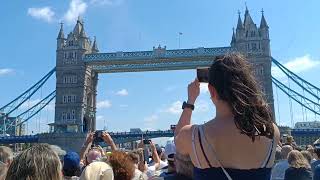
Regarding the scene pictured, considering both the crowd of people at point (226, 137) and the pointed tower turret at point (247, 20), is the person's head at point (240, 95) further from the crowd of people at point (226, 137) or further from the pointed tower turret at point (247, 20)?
the pointed tower turret at point (247, 20)

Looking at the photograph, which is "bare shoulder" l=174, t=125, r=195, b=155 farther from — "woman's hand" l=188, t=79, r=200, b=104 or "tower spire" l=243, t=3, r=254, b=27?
"tower spire" l=243, t=3, r=254, b=27

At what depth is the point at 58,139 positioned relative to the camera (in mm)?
55875

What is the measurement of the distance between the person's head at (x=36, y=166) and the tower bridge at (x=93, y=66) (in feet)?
161

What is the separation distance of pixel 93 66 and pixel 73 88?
3989mm

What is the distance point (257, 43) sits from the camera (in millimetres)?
57719

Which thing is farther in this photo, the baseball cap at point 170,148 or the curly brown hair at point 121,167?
the baseball cap at point 170,148

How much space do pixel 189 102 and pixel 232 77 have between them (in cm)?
32

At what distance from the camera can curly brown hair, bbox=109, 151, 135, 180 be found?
12.8 ft

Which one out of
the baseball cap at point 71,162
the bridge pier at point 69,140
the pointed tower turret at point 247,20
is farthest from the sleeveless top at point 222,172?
the pointed tower turret at point 247,20

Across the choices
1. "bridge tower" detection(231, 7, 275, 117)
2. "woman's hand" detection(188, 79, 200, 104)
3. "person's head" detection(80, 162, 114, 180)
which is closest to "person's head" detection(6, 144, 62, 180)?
"woman's hand" detection(188, 79, 200, 104)

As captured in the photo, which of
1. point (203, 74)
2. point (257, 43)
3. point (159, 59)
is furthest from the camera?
point (257, 43)

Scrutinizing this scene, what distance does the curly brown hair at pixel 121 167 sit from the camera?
3889 mm

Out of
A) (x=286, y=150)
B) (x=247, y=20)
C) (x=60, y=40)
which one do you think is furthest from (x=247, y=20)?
(x=286, y=150)

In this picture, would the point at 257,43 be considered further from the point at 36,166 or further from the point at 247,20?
the point at 36,166
